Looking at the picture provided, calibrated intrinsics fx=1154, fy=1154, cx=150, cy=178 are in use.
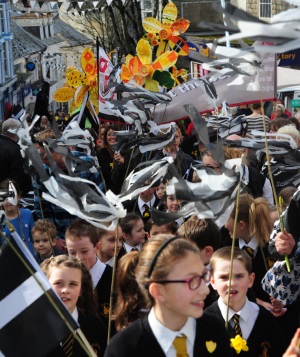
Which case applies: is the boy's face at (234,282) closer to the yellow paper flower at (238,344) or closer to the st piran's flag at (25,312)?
the yellow paper flower at (238,344)

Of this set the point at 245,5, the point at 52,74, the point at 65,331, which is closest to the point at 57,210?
the point at 65,331

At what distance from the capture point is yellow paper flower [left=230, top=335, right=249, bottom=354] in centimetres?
602

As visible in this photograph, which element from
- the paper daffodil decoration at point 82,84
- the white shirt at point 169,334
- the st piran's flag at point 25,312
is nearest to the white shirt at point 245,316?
the white shirt at point 169,334

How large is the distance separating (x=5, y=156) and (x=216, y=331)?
7390 millimetres

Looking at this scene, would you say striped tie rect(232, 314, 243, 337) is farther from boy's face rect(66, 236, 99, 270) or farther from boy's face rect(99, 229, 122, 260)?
boy's face rect(99, 229, 122, 260)

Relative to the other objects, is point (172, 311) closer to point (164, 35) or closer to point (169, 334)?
point (169, 334)

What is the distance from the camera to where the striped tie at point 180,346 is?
4.99 m

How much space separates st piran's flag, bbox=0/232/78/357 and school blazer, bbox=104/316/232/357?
213 millimetres

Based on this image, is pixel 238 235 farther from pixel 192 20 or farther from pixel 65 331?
pixel 192 20

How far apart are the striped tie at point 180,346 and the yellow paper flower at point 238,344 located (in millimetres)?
1061

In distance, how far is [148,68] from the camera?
50.2 ft

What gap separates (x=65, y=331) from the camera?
5098 millimetres

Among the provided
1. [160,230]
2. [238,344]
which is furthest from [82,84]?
[238,344]

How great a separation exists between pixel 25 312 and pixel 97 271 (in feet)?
7.20
